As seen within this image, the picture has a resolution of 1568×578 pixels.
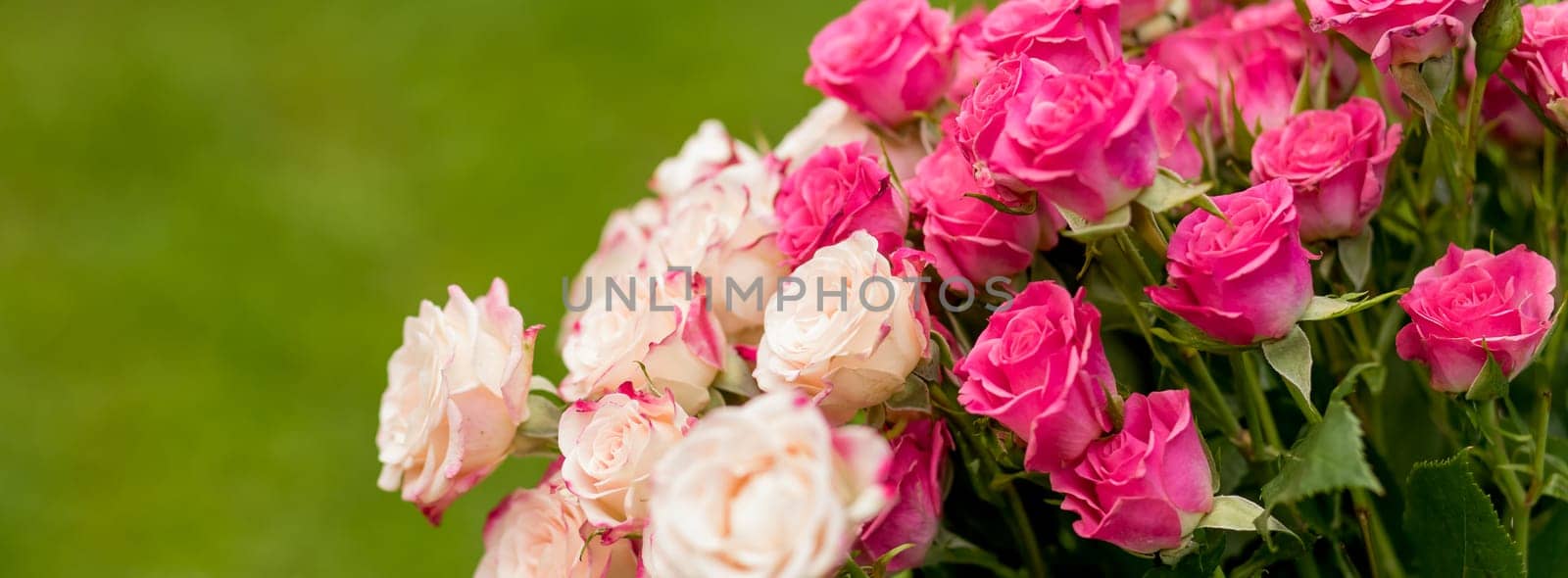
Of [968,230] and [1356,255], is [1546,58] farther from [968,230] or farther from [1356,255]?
[968,230]

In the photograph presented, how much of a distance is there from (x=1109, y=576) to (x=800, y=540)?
0.71 feet

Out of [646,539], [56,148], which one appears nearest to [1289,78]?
[646,539]

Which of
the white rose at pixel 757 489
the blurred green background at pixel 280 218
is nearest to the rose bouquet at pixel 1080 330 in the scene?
the white rose at pixel 757 489

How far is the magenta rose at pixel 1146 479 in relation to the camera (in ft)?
1.41

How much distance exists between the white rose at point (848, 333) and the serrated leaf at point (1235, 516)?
0.33ft

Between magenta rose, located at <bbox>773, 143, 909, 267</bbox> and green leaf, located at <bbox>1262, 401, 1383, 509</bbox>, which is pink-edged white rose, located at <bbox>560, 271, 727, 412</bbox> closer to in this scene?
magenta rose, located at <bbox>773, 143, 909, 267</bbox>

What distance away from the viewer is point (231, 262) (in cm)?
169

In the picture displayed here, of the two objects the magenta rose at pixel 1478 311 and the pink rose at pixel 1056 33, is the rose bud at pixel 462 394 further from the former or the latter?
the magenta rose at pixel 1478 311

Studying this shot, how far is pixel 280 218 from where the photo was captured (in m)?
1.75

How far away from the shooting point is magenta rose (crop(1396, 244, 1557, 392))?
454mm

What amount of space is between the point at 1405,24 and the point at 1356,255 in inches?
3.1

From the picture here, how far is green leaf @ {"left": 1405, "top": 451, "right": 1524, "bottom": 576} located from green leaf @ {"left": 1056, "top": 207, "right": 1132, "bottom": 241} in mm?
129

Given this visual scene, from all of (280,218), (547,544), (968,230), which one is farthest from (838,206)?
(280,218)

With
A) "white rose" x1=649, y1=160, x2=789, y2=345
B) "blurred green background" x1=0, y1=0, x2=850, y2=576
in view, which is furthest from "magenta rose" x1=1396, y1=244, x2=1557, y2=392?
"blurred green background" x1=0, y1=0, x2=850, y2=576
